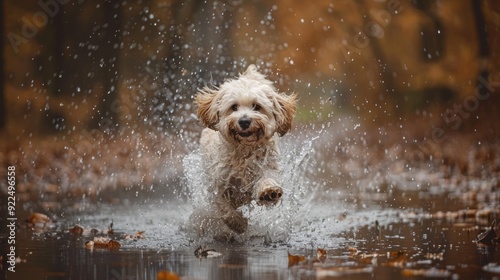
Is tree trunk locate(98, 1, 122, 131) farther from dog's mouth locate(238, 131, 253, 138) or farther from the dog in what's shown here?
dog's mouth locate(238, 131, 253, 138)

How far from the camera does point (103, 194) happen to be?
509 inches

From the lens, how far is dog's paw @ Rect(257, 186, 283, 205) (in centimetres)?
756

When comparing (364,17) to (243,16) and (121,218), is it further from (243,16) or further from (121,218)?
(121,218)

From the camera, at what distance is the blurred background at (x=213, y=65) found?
2184 cm

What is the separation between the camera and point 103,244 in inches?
297

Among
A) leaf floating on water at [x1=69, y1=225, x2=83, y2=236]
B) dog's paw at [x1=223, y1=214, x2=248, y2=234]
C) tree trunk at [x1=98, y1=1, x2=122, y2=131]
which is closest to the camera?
dog's paw at [x1=223, y1=214, x2=248, y2=234]

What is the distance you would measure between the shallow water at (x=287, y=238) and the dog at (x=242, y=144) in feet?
0.67

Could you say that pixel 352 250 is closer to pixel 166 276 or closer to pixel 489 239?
pixel 489 239

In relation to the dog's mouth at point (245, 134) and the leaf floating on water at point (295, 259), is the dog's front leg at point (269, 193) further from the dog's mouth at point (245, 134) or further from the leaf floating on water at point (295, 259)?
the leaf floating on water at point (295, 259)

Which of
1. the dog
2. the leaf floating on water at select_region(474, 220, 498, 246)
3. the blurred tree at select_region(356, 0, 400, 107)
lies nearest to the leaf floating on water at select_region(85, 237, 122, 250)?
the dog

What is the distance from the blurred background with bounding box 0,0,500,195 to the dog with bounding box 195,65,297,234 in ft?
34.1

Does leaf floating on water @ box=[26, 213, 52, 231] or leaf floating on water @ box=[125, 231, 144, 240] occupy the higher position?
Answer: leaf floating on water @ box=[26, 213, 52, 231]

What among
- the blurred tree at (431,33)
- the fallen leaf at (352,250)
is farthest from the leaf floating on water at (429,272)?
the blurred tree at (431,33)

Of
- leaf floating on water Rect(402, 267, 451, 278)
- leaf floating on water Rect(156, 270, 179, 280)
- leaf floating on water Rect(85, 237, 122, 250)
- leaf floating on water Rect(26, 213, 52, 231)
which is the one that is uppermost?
leaf floating on water Rect(26, 213, 52, 231)
